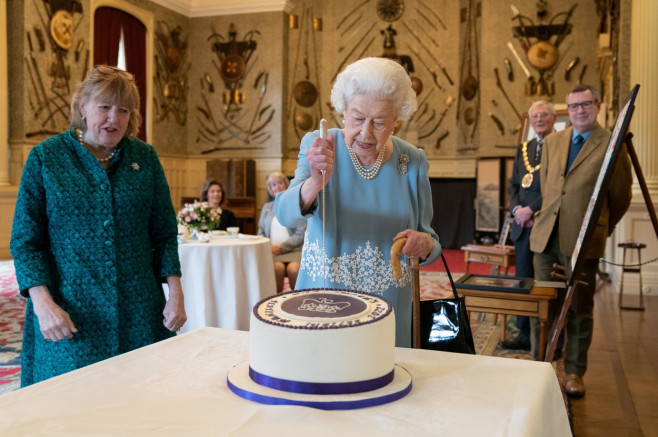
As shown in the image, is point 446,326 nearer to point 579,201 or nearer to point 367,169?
point 367,169

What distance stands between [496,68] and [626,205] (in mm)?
9661

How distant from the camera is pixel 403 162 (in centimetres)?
188

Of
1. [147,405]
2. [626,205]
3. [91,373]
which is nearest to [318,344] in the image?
[147,405]

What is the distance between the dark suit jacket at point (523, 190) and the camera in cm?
443

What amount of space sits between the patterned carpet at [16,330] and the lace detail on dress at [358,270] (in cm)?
240

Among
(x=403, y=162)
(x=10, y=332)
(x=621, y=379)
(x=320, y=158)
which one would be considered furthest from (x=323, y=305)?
(x=10, y=332)

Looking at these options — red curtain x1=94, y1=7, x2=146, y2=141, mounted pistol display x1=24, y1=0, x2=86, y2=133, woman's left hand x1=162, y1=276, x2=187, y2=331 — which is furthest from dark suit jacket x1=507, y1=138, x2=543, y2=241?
red curtain x1=94, y1=7, x2=146, y2=141

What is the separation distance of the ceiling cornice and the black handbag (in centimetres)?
1256

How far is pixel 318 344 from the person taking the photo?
41.3 inches

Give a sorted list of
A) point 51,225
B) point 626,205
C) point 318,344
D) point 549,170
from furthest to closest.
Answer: point 549,170
point 626,205
point 51,225
point 318,344

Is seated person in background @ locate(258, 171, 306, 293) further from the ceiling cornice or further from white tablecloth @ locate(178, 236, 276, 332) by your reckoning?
the ceiling cornice

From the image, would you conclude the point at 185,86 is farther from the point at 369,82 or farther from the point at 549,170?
the point at 369,82

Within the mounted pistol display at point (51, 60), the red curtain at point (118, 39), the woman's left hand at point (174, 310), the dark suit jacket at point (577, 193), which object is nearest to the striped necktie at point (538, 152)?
the dark suit jacket at point (577, 193)

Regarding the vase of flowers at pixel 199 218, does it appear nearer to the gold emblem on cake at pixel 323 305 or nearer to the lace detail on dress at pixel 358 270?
the lace detail on dress at pixel 358 270
